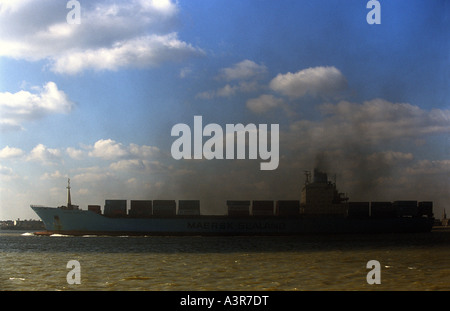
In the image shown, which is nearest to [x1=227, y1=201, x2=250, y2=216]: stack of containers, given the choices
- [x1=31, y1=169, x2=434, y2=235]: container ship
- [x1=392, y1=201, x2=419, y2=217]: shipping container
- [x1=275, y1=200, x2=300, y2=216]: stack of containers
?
[x1=31, y1=169, x2=434, y2=235]: container ship

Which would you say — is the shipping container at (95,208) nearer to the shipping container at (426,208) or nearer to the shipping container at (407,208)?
the shipping container at (407,208)

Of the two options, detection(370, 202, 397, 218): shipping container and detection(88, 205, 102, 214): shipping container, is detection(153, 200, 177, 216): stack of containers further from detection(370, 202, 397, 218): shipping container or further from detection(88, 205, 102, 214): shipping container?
detection(370, 202, 397, 218): shipping container

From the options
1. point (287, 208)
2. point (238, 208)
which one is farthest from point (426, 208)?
point (238, 208)

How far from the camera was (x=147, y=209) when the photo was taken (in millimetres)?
70812

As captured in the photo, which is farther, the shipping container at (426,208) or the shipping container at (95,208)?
the shipping container at (426,208)

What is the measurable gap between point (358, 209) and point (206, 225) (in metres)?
25.9

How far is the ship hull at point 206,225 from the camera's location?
68000 mm

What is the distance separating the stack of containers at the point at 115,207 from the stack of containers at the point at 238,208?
17570 millimetres

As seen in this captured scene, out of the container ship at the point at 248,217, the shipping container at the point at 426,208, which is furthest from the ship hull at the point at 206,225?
the shipping container at the point at 426,208

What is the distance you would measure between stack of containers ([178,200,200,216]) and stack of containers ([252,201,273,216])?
9.53m
